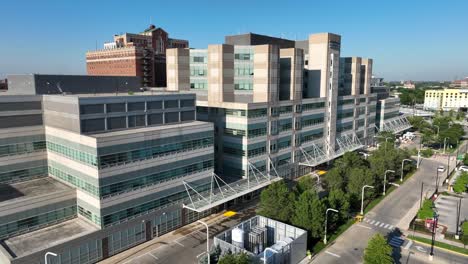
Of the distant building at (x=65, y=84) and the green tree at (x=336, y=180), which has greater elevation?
the distant building at (x=65, y=84)

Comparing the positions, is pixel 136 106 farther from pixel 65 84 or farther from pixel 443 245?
pixel 443 245

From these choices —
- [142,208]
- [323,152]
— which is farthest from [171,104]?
[323,152]

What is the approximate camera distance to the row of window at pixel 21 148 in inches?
1976

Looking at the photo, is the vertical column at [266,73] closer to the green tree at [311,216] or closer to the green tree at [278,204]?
the green tree at [278,204]

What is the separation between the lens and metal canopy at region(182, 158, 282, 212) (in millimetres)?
53906

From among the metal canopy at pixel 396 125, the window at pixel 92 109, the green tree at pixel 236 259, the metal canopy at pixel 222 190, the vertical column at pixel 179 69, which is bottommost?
the green tree at pixel 236 259

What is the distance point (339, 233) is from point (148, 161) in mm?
30959

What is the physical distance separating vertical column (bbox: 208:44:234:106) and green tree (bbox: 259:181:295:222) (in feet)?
81.7

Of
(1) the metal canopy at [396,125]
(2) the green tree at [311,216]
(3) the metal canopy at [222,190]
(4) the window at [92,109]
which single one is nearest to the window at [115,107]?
(4) the window at [92,109]

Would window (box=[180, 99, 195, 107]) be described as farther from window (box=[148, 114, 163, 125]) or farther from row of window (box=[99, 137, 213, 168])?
row of window (box=[99, 137, 213, 168])

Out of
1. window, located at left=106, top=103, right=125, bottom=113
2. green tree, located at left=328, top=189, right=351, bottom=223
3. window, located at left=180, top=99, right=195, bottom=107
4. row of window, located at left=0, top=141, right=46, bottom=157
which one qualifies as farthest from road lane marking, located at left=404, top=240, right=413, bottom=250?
row of window, located at left=0, top=141, right=46, bottom=157

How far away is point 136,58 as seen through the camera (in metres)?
138

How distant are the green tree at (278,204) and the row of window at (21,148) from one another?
3587 cm

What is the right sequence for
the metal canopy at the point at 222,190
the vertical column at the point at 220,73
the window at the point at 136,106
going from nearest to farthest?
the window at the point at 136,106 → the metal canopy at the point at 222,190 → the vertical column at the point at 220,73
